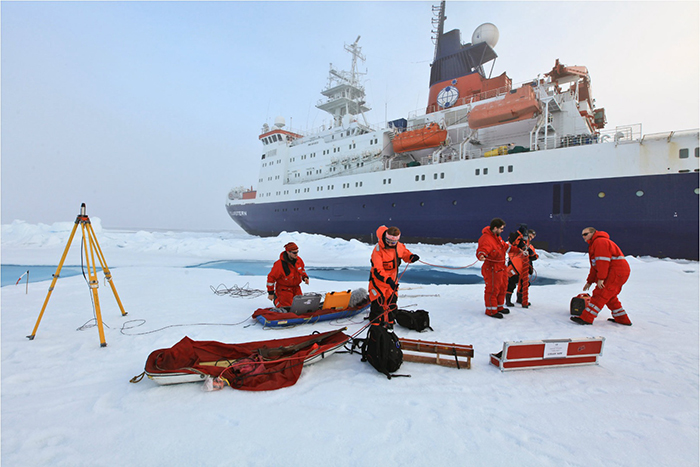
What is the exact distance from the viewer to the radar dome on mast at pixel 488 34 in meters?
17.1

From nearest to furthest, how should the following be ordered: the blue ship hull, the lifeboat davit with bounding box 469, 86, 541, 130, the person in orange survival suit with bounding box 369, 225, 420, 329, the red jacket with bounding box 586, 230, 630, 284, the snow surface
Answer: the snow surface, the person in orange survival suit with bounding box 369, 225, 420, 329, the red jacket with bounding box 586, 230, 630, 284, the blue ship hull, the lifeboat davit with bounding box 469, 86, 541, 130

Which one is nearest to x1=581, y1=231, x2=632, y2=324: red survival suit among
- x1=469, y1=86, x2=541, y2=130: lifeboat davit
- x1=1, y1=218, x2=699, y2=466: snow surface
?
x1=1, y1=218, x2=699, y2=466: snow surface

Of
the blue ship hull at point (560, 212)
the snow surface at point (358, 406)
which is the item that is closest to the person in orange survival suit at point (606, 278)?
the snow surface at point (358, 406)

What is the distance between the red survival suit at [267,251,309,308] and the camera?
4.39 m

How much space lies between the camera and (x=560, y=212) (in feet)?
40.0

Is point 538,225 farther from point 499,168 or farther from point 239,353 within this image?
point 239,353

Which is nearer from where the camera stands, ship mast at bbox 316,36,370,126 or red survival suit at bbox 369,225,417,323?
red survival suit at bbox 369,225,417,323

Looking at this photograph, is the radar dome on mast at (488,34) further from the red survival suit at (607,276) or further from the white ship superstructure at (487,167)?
the red survival suit at (607,276)

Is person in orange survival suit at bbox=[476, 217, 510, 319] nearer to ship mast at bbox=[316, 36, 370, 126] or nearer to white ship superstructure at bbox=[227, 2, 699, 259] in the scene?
white ship superstructure at bbox=[227, 2, 699, 259]

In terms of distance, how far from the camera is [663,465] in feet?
4.91

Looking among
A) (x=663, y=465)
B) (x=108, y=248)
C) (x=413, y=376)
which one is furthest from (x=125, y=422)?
(x=108, y=248)

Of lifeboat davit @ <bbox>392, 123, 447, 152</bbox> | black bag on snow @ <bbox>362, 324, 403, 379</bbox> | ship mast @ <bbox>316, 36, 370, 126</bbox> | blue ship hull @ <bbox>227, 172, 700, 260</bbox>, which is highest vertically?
ship mast @ <bbox>316, 36, 370, 126</bbox>

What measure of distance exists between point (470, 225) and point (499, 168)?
274 centimetres

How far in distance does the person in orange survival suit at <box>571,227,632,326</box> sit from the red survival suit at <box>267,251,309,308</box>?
3.77 metres
